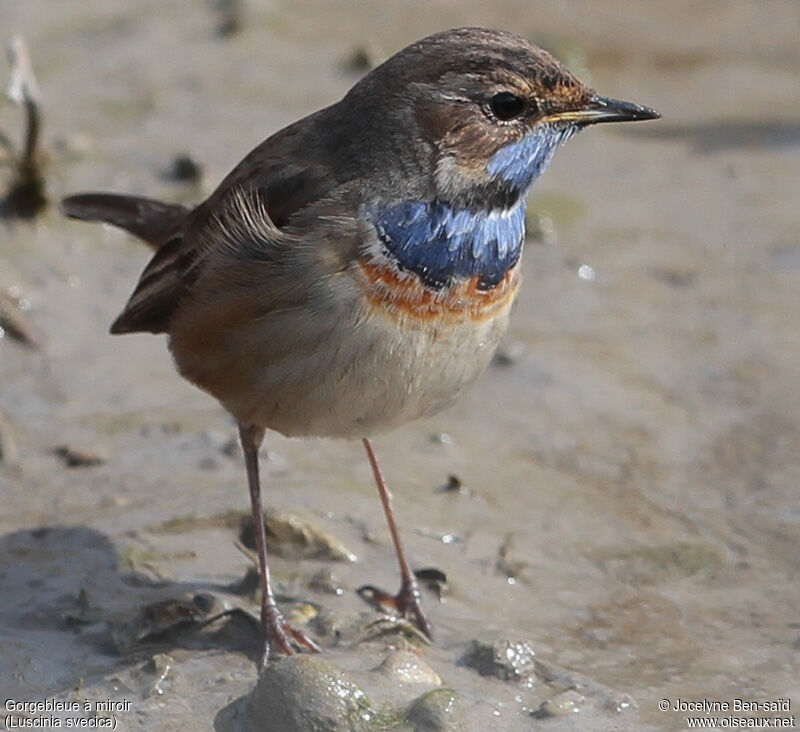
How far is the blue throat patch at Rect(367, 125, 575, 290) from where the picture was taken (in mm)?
5387

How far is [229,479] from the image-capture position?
6742 mm

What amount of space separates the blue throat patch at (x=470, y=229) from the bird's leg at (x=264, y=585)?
1092 millimetres

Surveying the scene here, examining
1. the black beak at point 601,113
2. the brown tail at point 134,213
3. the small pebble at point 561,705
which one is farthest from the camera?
the brown tail at point 134,213

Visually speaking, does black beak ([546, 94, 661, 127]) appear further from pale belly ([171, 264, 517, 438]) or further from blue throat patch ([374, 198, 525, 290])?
pale belly ([171, 264, 517, 438])

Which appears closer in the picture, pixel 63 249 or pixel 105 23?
pixel 63 249

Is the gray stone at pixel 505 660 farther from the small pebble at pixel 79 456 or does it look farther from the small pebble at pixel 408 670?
the small pebble at pixel 79 456

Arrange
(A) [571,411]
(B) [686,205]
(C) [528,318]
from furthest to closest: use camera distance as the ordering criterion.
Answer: (B) [686,205]
(C) [528,318]
(A) [571,411]

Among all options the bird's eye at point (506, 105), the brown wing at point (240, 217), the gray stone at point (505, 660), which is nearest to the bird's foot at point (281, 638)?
the gray stone at point (505, 660)

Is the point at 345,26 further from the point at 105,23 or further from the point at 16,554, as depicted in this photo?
the point at 16,554

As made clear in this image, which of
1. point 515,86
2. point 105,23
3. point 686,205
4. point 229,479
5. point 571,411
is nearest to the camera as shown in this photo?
point 515,86

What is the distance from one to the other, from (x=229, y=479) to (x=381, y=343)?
1.72 meters

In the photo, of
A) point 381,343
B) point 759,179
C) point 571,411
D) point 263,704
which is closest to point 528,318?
point 571,411

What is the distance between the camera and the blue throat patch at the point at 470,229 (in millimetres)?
5387

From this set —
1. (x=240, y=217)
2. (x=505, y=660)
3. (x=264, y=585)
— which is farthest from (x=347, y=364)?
(x=505, y=660)
